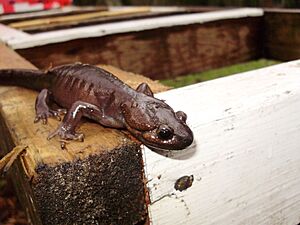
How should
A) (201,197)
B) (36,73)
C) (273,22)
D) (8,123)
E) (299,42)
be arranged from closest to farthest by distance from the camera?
(201,197), (8,123), (36,73), (299,42), (273,22)

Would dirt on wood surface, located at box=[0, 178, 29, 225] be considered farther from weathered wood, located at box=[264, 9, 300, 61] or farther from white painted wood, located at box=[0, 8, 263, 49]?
weathered wood, located at box=[264, 9, 300, 61]

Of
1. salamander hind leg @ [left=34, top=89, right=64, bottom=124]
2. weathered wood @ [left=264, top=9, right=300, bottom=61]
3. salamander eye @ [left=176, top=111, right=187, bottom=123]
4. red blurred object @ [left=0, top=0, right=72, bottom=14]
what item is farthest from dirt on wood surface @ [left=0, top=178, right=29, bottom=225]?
red blurred object @ [left=0, top=0, right=72, bottom=14]

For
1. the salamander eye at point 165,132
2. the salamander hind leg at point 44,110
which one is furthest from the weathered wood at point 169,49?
the salamander eye at point 165,132

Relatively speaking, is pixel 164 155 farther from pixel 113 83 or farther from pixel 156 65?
pixel 156 65

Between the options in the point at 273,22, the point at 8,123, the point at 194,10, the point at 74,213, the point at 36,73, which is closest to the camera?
the point at 74,213

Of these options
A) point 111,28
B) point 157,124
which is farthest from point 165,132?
point 111,28

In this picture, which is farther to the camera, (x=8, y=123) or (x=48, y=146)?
(x=8, y=123)

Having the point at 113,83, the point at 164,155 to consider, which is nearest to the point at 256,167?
the point at 164,155

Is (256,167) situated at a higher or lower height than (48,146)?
lower
